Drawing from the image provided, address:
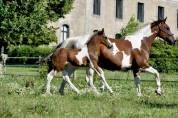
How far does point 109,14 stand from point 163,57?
21.7 meters

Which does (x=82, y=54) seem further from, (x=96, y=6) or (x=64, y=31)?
(x=96, y=6)

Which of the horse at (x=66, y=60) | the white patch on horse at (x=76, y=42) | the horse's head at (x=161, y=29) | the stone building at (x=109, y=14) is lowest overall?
the horse at (x=66, y=60)

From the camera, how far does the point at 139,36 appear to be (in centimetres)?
1900

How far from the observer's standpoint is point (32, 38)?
37094 mm

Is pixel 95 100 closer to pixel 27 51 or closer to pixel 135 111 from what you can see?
pixel 135 111

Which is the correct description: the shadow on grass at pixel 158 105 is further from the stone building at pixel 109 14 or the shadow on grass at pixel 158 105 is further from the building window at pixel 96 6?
the building window at pixel 96 6

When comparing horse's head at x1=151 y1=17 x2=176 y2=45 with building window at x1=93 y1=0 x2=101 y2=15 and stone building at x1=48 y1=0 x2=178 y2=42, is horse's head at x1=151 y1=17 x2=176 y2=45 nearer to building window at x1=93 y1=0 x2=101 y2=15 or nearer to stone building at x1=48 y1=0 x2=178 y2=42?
stone building at x1=48 y1=0 x2=178 y2=42

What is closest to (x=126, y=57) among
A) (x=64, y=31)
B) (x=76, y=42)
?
(x=76, y=42)

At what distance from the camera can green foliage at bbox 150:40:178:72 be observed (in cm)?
3716

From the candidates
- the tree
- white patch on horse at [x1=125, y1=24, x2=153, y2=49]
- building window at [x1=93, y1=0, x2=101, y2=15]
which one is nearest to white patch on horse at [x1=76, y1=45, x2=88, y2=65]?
white patch on horse at [x1=125, y1=24, x2=153, y2=49]

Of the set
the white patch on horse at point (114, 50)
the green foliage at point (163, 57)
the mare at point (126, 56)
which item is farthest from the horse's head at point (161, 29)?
the green foliage at point (163, 57)

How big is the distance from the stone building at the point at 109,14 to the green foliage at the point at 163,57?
1087 cm

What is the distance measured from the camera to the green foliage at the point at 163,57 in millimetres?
37156

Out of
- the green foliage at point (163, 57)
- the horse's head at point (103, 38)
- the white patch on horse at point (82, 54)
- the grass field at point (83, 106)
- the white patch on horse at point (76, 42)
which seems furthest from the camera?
the green foliage at point (163, 57)
